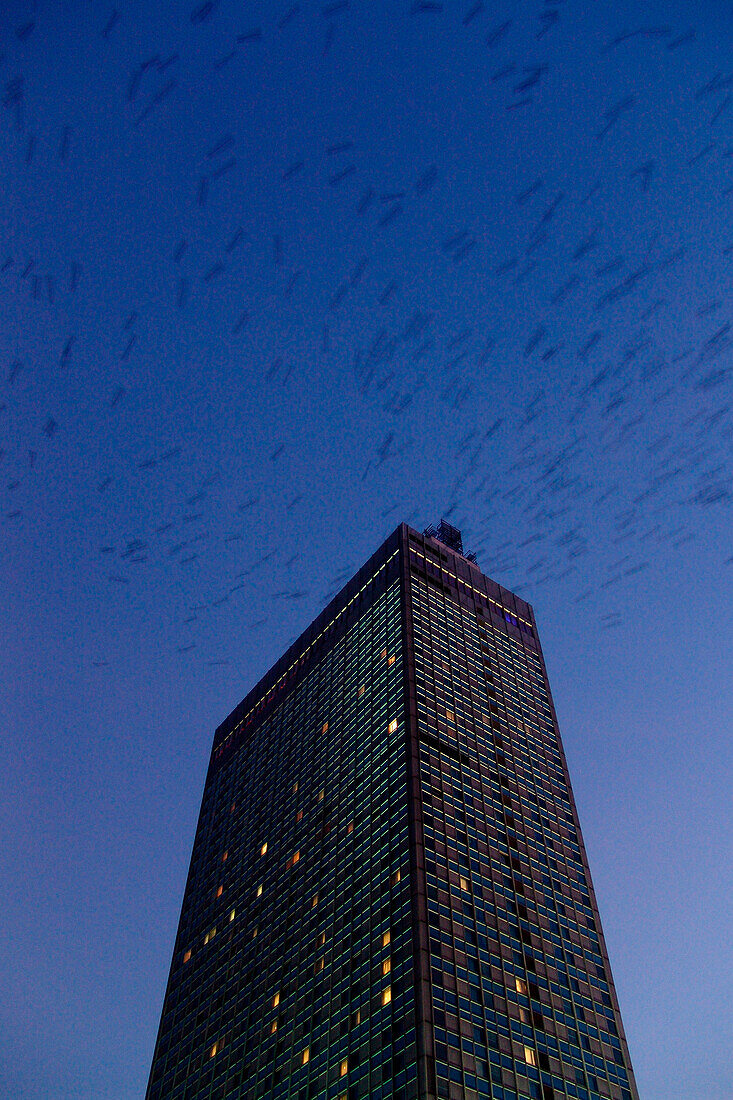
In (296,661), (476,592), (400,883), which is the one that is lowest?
(400,883)

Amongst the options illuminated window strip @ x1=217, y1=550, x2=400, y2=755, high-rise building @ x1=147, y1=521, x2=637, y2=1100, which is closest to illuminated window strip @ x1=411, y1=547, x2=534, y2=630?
high-rise building @ x1=147, y1=521, x2=637, y2=1100

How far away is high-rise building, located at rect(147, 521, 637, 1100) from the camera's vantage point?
79.4m

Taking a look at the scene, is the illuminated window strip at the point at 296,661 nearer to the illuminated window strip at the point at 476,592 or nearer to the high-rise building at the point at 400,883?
the high-rise building at the point at 400,883

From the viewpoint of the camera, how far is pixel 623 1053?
285 ft

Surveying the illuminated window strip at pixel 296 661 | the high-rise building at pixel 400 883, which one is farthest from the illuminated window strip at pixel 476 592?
the illuminated window strip at pixel 296 661

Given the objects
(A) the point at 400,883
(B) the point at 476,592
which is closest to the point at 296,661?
(B) the point at 476,592

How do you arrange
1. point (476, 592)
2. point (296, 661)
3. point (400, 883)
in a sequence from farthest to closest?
point (296, 661) → point (476, 592) → point (400, 883)

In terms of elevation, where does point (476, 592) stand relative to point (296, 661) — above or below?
above

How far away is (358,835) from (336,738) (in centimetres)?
1987

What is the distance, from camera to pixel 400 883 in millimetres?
88062

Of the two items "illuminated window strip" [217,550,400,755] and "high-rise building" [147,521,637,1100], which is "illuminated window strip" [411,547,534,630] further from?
"illuminated window strip" [217,550,400,755]

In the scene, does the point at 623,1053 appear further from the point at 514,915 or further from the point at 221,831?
the point at 221,831

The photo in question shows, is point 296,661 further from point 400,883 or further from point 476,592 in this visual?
point 400,883

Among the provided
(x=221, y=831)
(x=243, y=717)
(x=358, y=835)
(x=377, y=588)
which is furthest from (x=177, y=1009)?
(x=377, y=588)
